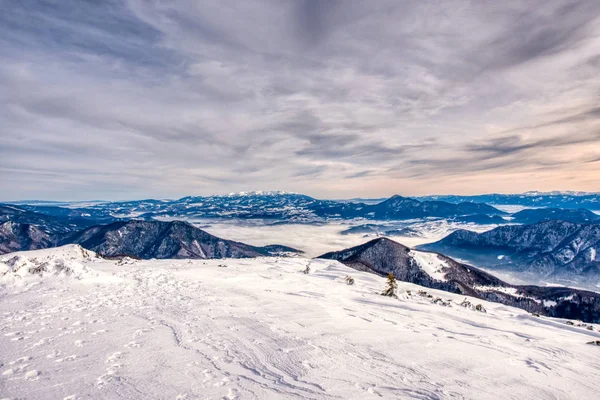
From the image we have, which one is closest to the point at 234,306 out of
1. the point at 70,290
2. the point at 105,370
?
the point at 105,370

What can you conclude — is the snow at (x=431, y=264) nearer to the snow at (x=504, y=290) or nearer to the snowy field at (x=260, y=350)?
the snow at (x=504, y=290)

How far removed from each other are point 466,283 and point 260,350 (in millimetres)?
179220

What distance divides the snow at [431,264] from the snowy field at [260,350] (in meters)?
150

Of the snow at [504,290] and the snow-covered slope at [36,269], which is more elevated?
the snow-covered slope at [36,269]

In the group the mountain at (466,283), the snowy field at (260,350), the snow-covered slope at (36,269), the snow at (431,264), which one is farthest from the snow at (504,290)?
the snow-covered slope at (36,269)

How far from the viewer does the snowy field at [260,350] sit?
24.6ft

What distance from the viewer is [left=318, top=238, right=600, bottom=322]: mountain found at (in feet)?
486

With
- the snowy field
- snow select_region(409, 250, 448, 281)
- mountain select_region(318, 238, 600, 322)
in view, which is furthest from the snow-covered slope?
snow select_region(409, 250, 448, 281)

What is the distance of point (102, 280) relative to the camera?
21.2 m

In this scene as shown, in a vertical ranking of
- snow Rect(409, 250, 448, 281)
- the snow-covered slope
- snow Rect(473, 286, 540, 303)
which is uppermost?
the snow-covered slope

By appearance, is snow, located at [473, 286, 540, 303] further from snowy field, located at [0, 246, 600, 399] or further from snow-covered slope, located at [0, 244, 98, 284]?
snow-covered slope, located at [0, 244, 98, 284]

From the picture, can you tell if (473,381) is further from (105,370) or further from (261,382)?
(105,370)

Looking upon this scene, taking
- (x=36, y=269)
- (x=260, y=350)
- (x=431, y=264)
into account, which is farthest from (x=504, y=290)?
(x=36, y=269)

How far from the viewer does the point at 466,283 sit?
6270 inches
